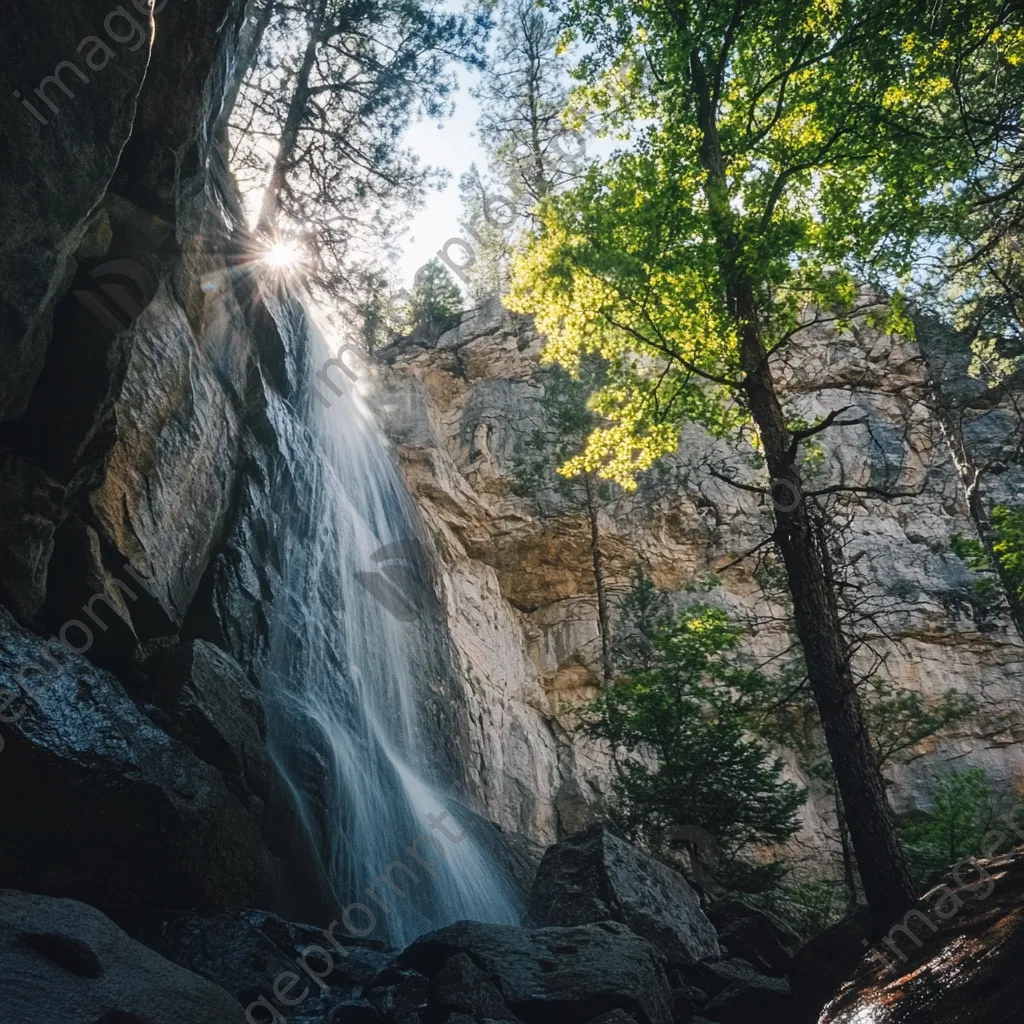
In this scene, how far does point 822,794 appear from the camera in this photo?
21906 millimetres

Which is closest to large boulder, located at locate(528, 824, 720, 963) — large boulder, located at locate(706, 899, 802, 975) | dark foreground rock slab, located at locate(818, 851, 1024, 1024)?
large boulder, located at locate(706, 899, 802, 975)

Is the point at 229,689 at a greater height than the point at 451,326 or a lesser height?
lesser

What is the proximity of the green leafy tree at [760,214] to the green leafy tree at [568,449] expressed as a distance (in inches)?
379

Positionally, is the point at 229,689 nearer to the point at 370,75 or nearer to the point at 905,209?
the point at 905,209

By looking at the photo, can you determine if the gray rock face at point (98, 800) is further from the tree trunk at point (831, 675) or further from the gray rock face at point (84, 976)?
the tree trunk at point (831, 675)

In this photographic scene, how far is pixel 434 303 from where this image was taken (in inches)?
1190

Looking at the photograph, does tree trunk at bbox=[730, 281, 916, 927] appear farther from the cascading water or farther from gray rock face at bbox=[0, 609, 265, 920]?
the cascading water

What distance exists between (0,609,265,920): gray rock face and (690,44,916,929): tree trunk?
565 centimetres

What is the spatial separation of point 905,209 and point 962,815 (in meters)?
9.17

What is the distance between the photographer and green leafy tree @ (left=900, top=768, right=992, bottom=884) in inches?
428

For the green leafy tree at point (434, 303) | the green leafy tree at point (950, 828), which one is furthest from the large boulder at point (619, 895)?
the green leafy tree at point (434, 303)

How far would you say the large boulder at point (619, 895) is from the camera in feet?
26.1

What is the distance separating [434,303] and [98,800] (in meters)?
26.9

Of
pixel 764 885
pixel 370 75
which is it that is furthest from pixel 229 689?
pixel 370 75
